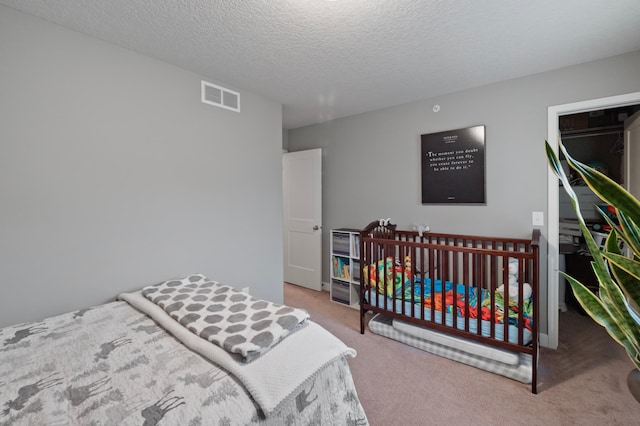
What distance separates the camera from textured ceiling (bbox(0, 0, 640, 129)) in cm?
153

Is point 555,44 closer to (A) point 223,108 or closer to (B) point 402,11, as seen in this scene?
(B) point 402,11

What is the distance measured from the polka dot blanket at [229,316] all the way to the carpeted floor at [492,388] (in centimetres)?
87

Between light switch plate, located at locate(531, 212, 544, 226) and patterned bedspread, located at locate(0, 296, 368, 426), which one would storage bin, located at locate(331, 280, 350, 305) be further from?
patterned bedspread, located at locate(0, 296, 368, 426)

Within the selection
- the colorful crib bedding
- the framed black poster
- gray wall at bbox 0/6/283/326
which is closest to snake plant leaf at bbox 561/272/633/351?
the colorful crib bedding

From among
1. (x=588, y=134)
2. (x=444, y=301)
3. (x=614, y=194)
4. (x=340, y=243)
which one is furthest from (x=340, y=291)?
(x=588, y=134)

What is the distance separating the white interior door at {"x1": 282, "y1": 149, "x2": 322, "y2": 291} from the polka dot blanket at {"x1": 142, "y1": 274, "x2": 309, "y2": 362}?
2039mm

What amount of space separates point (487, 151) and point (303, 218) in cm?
231

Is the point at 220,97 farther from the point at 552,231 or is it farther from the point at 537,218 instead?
the point at 552,231

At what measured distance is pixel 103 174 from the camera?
182cm

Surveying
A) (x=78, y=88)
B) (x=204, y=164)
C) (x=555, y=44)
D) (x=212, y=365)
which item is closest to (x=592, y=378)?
(x=555, y=44)

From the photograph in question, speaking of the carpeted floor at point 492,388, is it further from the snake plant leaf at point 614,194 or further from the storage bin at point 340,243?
the snake plant leaf at point 614,194

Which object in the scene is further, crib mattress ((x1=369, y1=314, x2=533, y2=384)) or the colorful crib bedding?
the colorful crib bedding

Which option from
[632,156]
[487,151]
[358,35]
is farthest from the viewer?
[487,151]

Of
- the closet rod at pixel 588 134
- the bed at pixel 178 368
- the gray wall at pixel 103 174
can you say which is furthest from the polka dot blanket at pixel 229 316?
the closet rod at pixel 588 134
